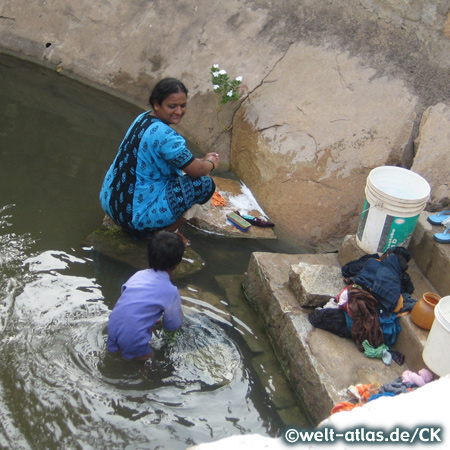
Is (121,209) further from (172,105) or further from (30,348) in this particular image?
(30,348)

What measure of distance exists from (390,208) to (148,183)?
183 centimetres

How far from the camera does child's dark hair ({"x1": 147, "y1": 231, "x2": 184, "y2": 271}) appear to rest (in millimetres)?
3379

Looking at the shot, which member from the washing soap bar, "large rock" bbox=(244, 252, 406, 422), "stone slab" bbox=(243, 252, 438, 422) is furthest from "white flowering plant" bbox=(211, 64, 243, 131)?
"stone slab" bbox=(243, 252, 438, 422)

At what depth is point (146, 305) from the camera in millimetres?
3309

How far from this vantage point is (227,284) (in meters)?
4.51

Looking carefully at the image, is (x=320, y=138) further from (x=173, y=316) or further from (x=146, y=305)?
(x=146, y=305)

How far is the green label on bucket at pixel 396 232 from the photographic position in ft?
13.6

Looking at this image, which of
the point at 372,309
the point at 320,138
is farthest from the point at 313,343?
the point at 320,138

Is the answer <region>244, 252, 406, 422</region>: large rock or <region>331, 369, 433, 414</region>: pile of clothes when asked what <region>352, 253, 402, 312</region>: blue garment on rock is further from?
<region>331, 369, 433, 414</region>: pile of clothes

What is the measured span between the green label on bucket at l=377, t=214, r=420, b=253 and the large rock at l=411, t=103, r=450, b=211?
2.38 ft

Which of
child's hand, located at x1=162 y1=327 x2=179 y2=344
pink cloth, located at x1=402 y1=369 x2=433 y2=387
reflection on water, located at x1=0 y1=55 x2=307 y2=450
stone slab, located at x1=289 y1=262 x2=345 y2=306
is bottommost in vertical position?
reflection on water, located at x1=0 y1=55 x2=307 y2=450

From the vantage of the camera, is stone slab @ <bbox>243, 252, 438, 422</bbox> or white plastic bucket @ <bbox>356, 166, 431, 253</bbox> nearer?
stone slab @ <bbox>243, 252, 438, 422</bbox>

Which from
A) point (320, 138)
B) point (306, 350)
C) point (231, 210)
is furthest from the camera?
point (320, 138)

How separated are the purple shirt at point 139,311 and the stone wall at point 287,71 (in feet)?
7.05
